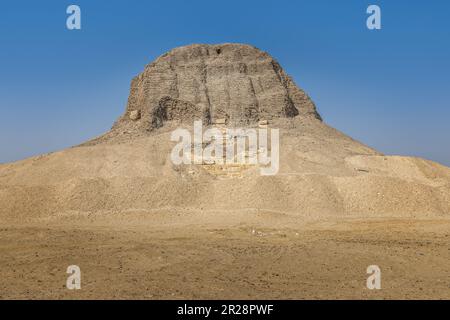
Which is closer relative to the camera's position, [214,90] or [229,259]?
[229,259]

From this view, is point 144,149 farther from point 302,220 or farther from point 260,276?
point 260,276

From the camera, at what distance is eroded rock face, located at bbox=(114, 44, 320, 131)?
33656 millimetres

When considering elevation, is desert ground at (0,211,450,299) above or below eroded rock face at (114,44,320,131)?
below

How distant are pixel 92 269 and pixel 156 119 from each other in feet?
75.5

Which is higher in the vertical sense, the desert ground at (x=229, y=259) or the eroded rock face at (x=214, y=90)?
the eroded rock face at (x=214, y=90)

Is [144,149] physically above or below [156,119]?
below

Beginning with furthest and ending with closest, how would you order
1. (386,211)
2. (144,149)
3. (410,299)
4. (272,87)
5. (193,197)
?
(272,87) < (144,149) < (193,197) < (386,211) < (410,299)

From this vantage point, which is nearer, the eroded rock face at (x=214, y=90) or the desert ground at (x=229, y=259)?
the desert ground at (x=229, y=259)

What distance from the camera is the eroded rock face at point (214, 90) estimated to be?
33.7 metres

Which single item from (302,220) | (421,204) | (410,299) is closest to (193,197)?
(302,220)

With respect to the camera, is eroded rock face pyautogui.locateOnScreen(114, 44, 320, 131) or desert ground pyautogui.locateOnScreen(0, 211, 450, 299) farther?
eroded rock face pyautogui.locateOnScreen(114, 44, 320, 131)

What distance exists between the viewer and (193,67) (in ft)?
121

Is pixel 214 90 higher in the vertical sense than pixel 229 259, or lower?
higher

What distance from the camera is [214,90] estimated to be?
117 feet
